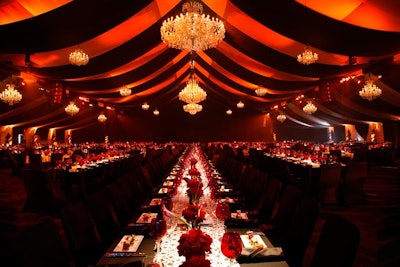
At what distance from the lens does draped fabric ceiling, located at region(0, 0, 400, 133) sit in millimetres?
6148

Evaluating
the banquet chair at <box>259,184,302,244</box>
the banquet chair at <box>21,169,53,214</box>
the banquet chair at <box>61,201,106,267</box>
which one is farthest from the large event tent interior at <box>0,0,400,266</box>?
the banquet chair at <box>259,184,302,244</box>

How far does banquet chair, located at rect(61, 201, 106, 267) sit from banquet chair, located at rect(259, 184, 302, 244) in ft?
5.27

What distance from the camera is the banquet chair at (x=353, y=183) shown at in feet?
20.4

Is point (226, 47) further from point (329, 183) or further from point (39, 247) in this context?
point (39, 247)

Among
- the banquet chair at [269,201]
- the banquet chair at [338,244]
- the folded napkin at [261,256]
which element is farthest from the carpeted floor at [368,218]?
the folded napkin at [261,256]

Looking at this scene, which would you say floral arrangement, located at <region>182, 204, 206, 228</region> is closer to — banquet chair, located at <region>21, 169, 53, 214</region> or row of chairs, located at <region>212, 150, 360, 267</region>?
row of chairs, located at <region>212, 150, 360, 267</region>

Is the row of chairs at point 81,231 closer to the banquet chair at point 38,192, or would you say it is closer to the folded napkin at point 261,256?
the folded napkin at point 261,256

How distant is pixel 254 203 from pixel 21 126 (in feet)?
55.7

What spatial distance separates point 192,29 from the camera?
5129 millimetres

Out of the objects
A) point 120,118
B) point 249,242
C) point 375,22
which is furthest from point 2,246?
point 120,118

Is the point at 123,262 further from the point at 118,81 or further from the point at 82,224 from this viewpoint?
the point at 118,81

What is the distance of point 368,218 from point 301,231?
145 inches

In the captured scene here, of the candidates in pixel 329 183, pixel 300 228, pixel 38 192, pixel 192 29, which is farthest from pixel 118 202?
pixel 329 183

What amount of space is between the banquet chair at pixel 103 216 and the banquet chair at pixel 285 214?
1.53m
